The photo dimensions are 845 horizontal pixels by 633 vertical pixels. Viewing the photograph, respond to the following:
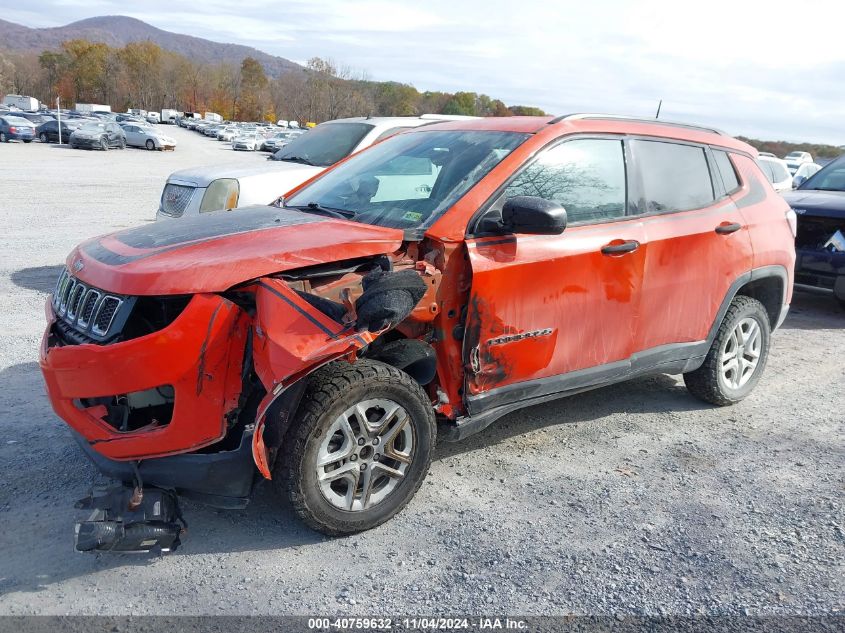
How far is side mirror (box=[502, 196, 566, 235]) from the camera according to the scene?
11.5ft

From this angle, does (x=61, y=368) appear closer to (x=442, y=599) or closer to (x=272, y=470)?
(x=272, y=470)

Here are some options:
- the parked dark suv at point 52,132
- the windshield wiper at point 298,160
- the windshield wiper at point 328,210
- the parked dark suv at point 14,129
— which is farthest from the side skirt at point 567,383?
the parked dark suv at point 52,132

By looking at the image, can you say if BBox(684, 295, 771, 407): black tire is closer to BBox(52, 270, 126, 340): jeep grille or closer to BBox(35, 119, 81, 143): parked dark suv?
BBox(52, 270, 126, 340): jeep grille

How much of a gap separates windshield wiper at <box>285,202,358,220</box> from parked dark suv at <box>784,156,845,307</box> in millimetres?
6029

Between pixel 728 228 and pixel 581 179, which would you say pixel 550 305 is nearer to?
pixel 581 179

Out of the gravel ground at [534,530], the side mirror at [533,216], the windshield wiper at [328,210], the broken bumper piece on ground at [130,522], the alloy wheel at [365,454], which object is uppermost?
the side mirror at [533,216]

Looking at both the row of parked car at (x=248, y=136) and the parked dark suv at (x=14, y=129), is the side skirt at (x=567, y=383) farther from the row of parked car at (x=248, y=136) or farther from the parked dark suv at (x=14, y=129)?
the parked dark suv at (x=14, y=129)

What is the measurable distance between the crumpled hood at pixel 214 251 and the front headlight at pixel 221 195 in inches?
141

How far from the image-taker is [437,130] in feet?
15.2

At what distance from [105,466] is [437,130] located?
111 inches

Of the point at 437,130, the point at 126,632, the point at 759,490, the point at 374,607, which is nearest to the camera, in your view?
the point at 126,632

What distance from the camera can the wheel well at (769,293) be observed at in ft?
17.2

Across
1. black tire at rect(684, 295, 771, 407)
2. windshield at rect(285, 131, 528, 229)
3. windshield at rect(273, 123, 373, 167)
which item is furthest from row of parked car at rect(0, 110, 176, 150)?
black tire at rect(684, 295, 771, 407)

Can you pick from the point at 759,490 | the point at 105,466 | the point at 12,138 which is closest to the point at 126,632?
the point at 105,466
